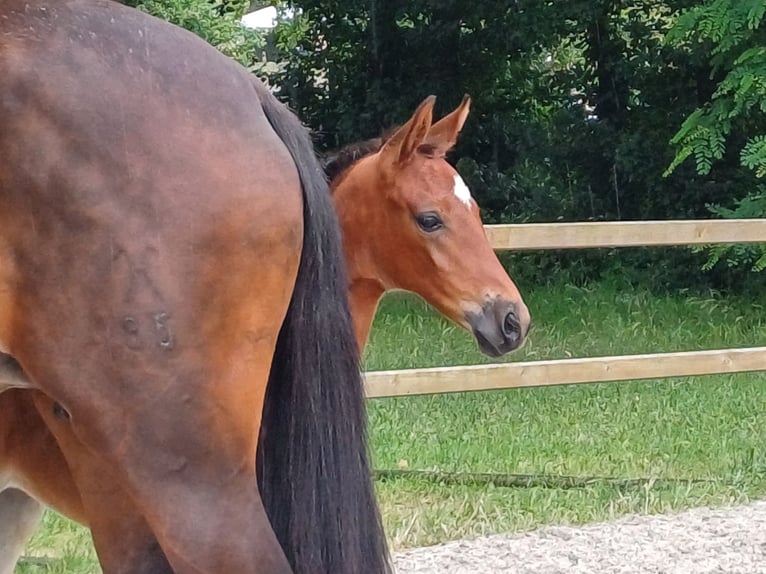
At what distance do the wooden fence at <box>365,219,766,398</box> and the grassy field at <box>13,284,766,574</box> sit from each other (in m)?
0.54

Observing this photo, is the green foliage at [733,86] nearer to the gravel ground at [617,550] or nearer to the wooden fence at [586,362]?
the wooden fence at [586,362]

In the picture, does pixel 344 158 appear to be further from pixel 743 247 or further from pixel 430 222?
pixel 743 247

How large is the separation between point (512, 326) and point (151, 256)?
71.4 inches

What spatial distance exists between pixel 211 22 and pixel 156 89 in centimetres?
897

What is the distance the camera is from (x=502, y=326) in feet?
10.9

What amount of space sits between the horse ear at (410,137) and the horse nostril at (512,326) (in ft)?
2.07

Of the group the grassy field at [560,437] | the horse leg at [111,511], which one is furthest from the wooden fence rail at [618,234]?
the horse leg at [111,511]

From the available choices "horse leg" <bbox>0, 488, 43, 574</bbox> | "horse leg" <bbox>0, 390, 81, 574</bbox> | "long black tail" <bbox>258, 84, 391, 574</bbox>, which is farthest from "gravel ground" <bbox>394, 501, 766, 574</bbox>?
"long black tail" <bbox>258, 84, 391, 574</bbox>

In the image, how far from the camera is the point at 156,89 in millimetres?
1777

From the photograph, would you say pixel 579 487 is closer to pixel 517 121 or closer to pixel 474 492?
pixel 474 492

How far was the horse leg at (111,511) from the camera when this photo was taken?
1.96 m

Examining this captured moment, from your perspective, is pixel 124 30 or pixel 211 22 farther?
pixel 211 22

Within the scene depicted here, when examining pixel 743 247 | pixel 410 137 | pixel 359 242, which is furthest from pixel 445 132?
pixel 743 247

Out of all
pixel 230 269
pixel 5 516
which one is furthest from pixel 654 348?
pixel 230 269
